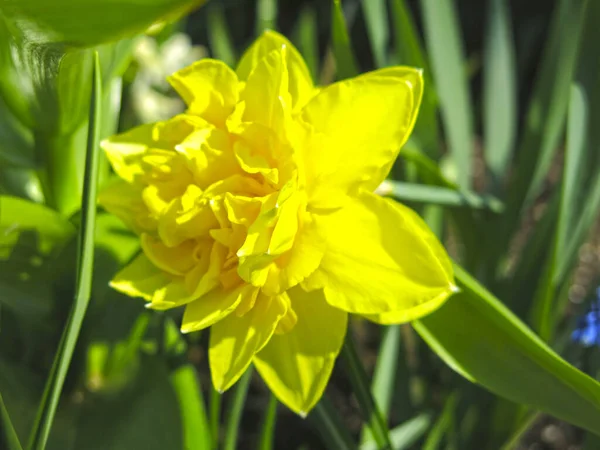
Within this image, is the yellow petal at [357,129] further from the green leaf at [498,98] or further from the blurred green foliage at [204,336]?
the green leaf at [498,98]

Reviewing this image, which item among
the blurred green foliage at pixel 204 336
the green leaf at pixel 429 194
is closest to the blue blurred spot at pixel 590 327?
the blurred green foliage at pixel 204 336

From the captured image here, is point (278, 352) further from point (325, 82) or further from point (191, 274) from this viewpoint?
point (325, 82)

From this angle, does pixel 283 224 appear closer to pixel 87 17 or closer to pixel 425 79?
pixel 87 17

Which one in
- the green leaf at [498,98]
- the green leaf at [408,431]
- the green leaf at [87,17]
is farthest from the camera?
the green leaf at [498,98]

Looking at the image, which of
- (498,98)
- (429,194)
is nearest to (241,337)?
(429,194)

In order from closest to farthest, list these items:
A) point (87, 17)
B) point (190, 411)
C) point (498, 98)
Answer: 1. point (87, 17)
2. point (190, 411)
3. point (498, 98)

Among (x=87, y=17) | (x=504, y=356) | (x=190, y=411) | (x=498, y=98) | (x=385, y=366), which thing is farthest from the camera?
(x=498, y=98)
